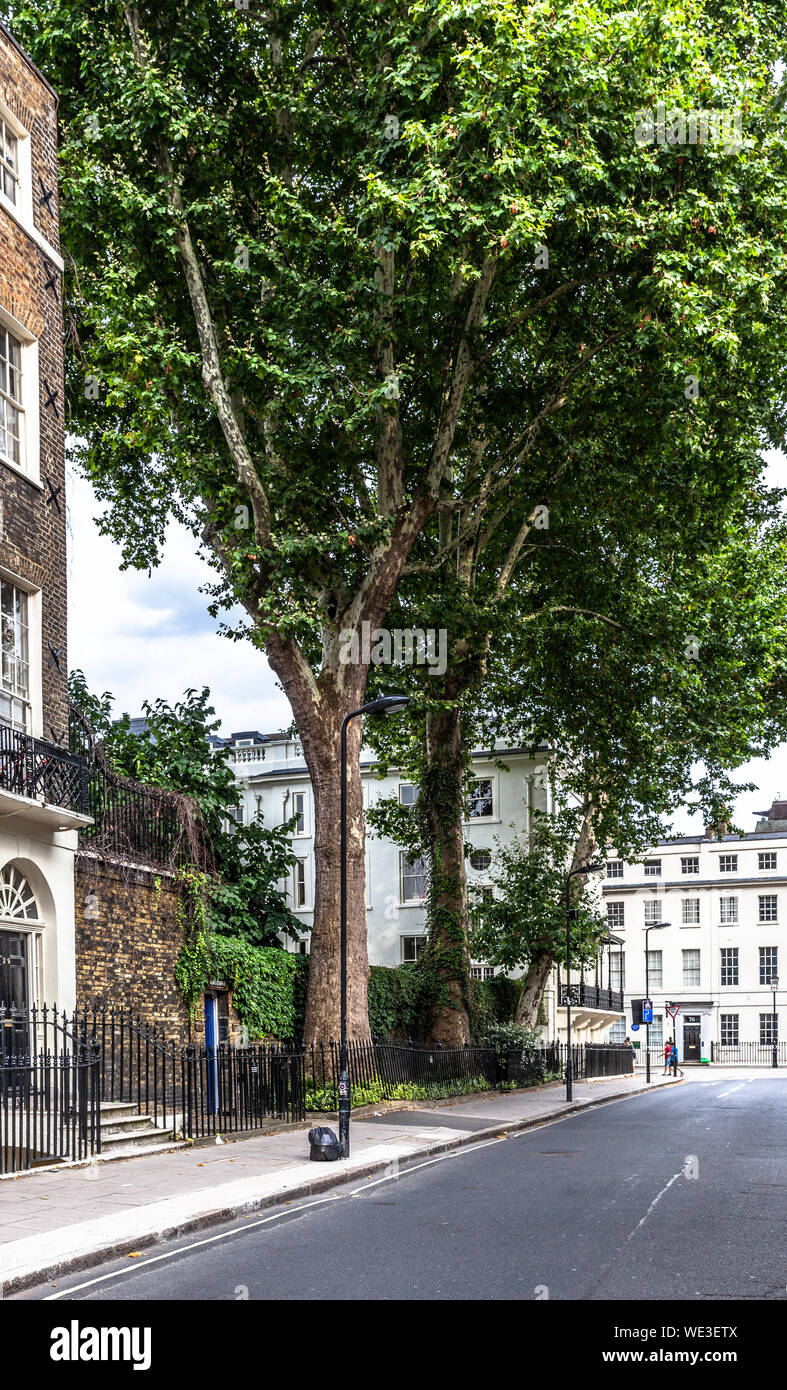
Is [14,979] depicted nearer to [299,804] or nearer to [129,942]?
[129,942]

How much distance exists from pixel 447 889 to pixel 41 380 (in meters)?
14.3

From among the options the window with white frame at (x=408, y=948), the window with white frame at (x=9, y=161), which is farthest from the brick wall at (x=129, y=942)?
the window with white frame at (x=408, y=948)

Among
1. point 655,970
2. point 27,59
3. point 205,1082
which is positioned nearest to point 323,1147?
point 205,1082

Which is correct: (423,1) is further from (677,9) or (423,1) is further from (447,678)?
(447,678)

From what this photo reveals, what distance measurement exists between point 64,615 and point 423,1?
10.2 m

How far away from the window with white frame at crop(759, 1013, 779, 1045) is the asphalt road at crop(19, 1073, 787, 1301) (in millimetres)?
61038

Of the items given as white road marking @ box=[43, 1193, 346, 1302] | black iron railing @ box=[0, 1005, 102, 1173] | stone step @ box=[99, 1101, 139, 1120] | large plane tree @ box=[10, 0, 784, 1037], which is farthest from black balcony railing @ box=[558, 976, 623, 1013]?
white road marking @ box=[43, 1193, 346, 1302]

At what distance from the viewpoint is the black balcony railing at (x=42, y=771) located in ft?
52.0

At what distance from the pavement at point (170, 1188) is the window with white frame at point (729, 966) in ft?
193

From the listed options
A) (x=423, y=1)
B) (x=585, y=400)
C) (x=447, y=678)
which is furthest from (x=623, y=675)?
(x=423, y=1)

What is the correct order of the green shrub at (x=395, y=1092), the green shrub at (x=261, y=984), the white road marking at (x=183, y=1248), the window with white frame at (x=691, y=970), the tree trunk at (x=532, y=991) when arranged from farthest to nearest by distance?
1. the window with white frame at (x=691, y=970)
2. the tree trunk at (x=532, y=991)
3. the green shrub at (x=261, y=984)
4. the green shrub at (x=395, y=1092)
5. the white road marking at (x=183, y=1248)

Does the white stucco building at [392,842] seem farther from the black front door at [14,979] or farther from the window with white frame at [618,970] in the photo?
the window with white frame at [618,970]

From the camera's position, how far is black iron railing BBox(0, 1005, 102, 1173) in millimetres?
13883

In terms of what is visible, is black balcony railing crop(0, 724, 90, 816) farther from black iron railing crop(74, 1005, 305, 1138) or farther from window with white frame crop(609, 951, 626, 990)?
window with white frame crop(609, 951, 626, 990)
